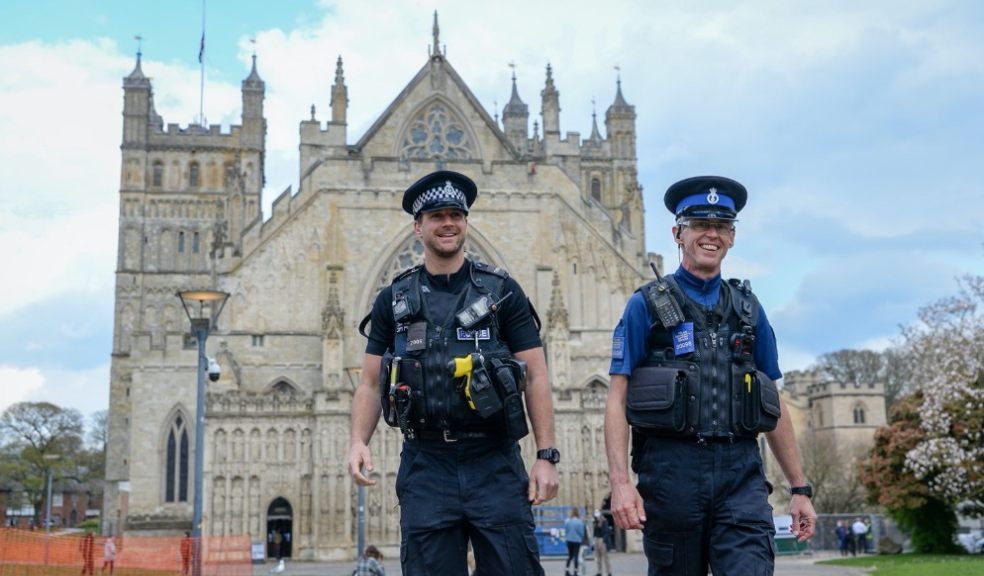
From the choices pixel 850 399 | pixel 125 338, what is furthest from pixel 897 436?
pixel 125 338

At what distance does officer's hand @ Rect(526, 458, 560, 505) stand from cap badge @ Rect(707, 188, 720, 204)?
1600 millimetres

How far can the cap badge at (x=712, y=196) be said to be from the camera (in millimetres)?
6008

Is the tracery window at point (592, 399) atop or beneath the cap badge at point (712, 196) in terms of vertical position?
atop

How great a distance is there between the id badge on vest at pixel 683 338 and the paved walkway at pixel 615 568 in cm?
1821

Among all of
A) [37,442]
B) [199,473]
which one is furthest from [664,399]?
[37,442]

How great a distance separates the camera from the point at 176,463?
1763 inches

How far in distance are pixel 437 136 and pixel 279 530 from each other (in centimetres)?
1871

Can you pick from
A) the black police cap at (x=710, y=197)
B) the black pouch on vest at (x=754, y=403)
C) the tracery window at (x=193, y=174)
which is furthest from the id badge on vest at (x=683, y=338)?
the tracery window at (x=193, y=174)

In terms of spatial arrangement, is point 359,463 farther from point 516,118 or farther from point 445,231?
point 516,118

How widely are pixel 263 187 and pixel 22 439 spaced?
25719mm

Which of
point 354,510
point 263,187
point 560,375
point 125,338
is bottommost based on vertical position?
point 354,510

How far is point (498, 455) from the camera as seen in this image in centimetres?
563

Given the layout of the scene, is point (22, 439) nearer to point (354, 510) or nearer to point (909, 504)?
point (354, 510)

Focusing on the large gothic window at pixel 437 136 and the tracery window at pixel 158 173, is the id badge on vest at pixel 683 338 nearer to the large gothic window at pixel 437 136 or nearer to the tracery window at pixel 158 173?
the large gothic window at pixel 437 136
